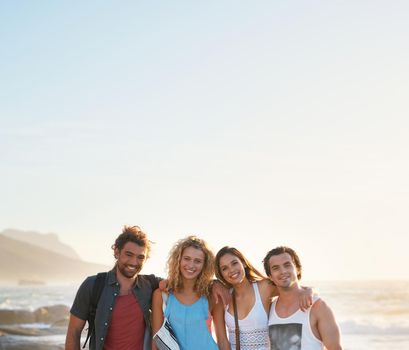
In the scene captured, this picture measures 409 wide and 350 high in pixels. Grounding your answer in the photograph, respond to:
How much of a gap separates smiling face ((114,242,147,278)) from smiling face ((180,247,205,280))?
1.62ft

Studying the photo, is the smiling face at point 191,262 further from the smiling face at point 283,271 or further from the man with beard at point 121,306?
the smiling face at point 283,271

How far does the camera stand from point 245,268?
22.2 feet

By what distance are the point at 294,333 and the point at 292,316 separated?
176 mm

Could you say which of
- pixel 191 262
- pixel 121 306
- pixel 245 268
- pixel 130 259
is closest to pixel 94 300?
pixel 121 306

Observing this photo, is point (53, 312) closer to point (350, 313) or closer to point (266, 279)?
point (350, 313)

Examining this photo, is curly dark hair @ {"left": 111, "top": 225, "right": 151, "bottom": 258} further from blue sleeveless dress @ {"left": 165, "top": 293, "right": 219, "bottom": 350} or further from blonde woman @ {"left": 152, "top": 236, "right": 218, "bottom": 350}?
blue sleeveless dress @ {"left": 165, "top": 293, "right": 219, "bottom": 350}

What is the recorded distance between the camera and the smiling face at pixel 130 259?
6.71 metres

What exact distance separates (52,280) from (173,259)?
113m

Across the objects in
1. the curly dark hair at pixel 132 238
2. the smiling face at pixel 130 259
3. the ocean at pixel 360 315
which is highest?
the curly dark hair at pixel 132 238

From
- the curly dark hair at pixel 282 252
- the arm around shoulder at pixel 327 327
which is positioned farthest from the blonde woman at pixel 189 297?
the arm around shoulder at pixel 327 327

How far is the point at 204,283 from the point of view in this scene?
264 inches

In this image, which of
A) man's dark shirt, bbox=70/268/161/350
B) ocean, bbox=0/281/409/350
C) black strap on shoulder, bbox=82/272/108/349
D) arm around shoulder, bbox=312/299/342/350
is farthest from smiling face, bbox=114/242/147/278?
ocean, bbox=0/281/409/350

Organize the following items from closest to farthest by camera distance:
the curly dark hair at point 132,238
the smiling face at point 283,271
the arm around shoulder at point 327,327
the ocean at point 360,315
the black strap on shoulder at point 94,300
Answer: the arm around shoulder at point 327,327 → the smiling face at point 283,271 → the black strap on shoulder at point 94,300 → the curly dark hair at point 132,238 → the ocean at point 360,315

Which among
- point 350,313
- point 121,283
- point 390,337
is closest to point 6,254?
point 350,313
